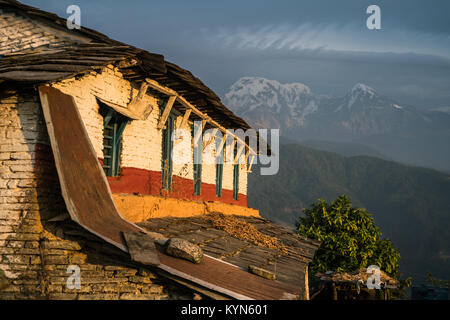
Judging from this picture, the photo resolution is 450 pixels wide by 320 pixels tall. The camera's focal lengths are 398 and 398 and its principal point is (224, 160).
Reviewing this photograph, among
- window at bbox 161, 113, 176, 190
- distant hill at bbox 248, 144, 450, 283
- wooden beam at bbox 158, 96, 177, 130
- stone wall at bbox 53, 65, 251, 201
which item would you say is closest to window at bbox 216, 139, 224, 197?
stone wall at bbox 53, 65, 251, 201

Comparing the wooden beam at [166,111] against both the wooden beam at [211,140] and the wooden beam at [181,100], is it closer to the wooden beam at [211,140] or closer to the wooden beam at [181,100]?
the wooden beam at [181,100]

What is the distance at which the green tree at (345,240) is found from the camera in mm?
16750

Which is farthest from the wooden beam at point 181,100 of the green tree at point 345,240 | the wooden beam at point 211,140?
the green tree at point 345,240

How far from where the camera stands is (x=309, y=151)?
12706 cm

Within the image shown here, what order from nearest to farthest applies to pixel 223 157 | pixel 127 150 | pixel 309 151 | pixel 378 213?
pixel 127 150
pixel 223 157
pixel 378 213
pixel 309 151

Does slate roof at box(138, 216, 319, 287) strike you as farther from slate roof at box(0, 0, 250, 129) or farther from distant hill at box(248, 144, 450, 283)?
distant hill at box(248, 144, 450, 283)

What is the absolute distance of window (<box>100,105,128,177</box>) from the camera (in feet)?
27.5

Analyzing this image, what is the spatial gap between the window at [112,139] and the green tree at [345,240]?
10.9 m

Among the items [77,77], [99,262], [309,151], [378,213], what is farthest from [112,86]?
[309,151]

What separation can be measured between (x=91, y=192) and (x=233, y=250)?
2.81 m

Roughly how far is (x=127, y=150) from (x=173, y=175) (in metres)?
2.46

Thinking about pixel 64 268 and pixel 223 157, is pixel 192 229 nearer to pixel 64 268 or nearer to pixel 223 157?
pixel 64 268

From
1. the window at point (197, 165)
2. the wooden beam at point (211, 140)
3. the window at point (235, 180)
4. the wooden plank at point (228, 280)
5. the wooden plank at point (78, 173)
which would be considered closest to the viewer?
the wooden plank at point (228, 280)

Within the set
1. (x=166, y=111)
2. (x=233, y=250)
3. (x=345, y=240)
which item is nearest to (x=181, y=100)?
(x=166, y=111)
